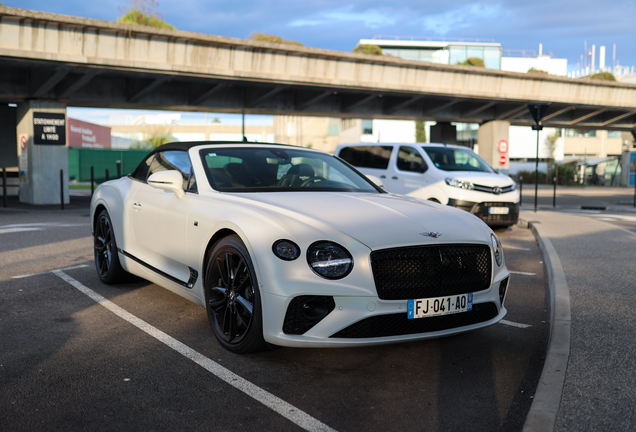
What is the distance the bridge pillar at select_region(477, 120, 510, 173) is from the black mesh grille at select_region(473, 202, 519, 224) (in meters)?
19.3

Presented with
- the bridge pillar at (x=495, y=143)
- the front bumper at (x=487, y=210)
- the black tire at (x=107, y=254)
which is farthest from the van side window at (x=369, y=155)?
the bridge pillar at (x=495, y=143)

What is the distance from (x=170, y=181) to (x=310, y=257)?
173 centimetres

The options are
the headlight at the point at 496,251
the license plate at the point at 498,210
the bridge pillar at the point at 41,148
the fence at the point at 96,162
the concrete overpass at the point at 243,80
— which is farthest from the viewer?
the fence at the point at 96,162

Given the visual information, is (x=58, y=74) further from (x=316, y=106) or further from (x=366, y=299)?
(x=366, y=299)

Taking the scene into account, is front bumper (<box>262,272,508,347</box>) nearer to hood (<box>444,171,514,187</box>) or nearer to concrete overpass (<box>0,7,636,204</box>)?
hood (<box>444,171,514,187</box>)

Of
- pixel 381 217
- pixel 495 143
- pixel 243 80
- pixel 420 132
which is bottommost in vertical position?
pixel 381 217

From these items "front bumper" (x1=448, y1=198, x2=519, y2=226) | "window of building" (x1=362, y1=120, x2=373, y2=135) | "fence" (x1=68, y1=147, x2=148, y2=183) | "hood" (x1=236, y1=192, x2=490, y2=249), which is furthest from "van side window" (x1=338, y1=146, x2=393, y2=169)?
"window of building" (x1=362, y1=120, x2=373, y2=135)

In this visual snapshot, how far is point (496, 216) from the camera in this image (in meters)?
11.3

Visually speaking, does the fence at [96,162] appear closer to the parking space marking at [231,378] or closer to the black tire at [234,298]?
the parking space marking at [231,378]

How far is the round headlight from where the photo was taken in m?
3.46

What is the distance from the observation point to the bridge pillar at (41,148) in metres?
19.5

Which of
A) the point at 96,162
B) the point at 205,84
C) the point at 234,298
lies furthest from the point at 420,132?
the point at 234,298

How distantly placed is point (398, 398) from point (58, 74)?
59.1 ft

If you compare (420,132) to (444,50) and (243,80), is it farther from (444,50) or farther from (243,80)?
(243,80)
